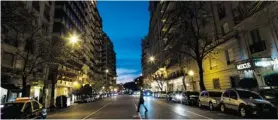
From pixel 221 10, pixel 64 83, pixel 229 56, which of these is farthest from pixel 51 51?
pixel 64 83

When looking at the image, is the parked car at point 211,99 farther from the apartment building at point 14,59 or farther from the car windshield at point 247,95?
the apartment building at point 14,59

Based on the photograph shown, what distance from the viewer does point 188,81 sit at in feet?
127

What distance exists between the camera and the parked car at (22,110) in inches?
323

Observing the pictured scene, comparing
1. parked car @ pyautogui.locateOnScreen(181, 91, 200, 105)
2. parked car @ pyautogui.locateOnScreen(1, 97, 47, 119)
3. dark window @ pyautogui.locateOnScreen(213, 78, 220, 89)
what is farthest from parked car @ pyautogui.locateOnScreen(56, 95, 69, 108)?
dark window @ pyautogui.locateOnScreen(213, 78, 220, 89)

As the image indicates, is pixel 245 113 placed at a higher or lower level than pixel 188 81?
lower

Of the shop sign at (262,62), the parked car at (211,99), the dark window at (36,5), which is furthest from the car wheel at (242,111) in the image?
the dark window at (36,5)

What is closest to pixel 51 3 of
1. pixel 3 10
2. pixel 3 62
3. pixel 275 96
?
→ pixel 3 62

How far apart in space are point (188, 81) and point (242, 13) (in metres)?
20.7

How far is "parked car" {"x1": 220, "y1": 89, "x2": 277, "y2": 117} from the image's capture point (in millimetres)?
11852

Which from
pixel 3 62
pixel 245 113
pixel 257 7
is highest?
pixel 257 7

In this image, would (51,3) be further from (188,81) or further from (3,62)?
(188,81)

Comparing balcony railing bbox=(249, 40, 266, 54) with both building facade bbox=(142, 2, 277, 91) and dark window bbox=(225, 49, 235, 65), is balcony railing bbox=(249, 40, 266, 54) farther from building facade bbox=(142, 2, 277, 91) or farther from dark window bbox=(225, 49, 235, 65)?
dark window bbox=(225, 49, 235, 65)

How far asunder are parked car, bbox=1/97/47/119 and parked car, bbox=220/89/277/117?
39.1 feet

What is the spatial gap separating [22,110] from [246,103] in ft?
41.0
